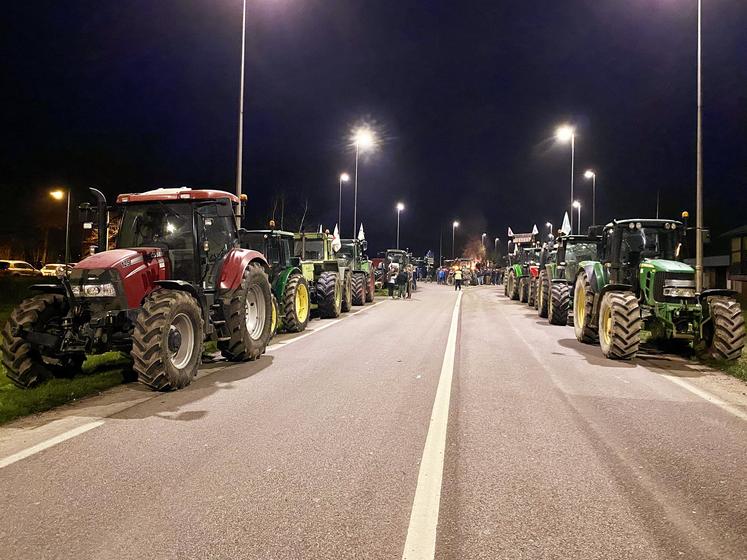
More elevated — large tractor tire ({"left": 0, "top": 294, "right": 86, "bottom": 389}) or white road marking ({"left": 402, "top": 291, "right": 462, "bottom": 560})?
large tractor tire ({"left": 0, "top": 294, "right": 86, "bottom": 389})

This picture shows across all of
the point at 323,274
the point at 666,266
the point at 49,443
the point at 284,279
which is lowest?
the point at 49,443

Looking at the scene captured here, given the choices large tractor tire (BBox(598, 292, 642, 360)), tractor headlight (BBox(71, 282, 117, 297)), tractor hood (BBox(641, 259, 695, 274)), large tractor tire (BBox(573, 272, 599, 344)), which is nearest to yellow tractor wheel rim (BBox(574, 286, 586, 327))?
large tractor tire (BBox(573, 272, 599, 344))

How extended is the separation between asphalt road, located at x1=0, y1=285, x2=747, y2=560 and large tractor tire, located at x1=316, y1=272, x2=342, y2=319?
8.97m

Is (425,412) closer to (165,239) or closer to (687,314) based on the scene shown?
(165,239)

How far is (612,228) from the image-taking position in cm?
1170

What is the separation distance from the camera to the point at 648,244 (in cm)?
1148

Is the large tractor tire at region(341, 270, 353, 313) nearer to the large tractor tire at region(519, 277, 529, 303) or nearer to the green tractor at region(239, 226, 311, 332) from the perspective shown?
the green tractor at region(239, 226, 311, 332)

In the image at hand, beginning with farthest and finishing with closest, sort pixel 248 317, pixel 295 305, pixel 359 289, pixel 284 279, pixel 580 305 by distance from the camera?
1. pixel 359 289
2. pixel 284 279
3. pixel 295 305
4. pixel 580 305
5. pixel 248 317

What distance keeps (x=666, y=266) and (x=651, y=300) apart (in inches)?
27.8

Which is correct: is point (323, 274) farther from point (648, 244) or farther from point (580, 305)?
point (648, 244)

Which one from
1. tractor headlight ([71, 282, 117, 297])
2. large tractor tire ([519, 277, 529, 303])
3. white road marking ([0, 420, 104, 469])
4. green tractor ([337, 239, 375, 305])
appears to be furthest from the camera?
large tractor tire ([519, 277, 529, 303])

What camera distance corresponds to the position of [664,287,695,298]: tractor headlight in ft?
31.9

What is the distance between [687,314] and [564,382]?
3.63m

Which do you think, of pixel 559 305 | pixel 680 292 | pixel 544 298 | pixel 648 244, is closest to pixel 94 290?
pixel 680 292
